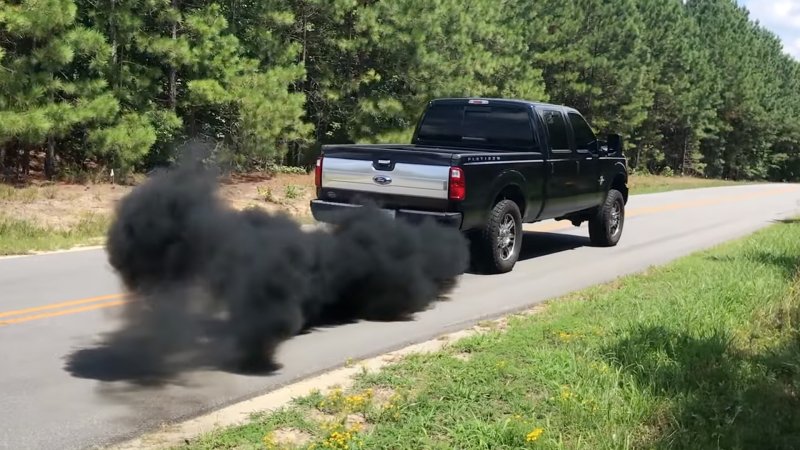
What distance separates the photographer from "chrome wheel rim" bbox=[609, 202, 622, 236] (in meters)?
12.9

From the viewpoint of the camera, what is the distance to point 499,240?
9.72m

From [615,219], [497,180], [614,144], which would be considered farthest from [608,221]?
[497,180]

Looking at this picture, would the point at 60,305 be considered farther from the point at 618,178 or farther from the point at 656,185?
the point at 656,185

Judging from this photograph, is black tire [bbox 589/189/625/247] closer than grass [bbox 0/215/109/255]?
No

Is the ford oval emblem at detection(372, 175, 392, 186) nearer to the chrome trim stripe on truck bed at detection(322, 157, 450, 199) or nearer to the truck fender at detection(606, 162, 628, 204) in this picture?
the chrome trim stripe on truck bed at detection(322, 157, 450, 199)

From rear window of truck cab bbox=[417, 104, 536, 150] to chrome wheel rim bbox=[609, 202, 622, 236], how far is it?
10.4 ft

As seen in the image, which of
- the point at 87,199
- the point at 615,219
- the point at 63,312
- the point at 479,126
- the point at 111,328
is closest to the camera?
the point at 111,328

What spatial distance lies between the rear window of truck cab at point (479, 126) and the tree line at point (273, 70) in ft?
26.3

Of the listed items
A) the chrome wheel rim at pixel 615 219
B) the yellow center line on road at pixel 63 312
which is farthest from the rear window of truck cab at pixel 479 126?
the yellow center line on road at pixel 63 312

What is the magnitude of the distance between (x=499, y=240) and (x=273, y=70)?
11.8 metres

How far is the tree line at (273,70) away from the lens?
15.4 m

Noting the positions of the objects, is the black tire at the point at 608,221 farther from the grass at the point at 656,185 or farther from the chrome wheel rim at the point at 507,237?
the grass at the point at 656,185

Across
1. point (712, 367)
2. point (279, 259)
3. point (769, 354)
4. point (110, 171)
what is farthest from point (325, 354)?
point (110, 171)

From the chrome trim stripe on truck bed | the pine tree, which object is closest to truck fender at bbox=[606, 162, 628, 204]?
the chrome trim stripe on truck bed
